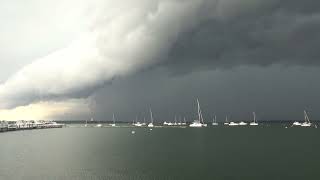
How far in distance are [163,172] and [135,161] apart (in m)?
14.9

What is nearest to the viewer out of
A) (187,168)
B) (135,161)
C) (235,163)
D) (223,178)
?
(223,178)

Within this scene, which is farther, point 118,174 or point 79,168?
point 79,168

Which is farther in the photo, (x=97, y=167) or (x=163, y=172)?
(x=97, y=167)

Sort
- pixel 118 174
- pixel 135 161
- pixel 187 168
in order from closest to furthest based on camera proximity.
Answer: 1. pixel 118 174
2. pixel 187 168
3. pixel 135 161

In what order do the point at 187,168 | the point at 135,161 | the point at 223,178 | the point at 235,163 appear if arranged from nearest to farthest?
the point at 223,178, the point at 187,168, the point at 235,163, the point at 135,161

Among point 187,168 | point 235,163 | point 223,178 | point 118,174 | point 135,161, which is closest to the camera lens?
point 223,178

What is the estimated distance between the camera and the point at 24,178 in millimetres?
53094

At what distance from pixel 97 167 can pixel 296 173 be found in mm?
31988

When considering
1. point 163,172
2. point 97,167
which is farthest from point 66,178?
point 163,172

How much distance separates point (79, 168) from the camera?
6166 centimetres

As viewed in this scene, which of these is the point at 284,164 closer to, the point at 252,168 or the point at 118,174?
the point at 252,168

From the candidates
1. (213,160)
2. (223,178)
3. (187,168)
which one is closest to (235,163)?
(213,160)

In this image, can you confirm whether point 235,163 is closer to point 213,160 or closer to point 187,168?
point 213,160

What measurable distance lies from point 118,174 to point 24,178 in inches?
537
